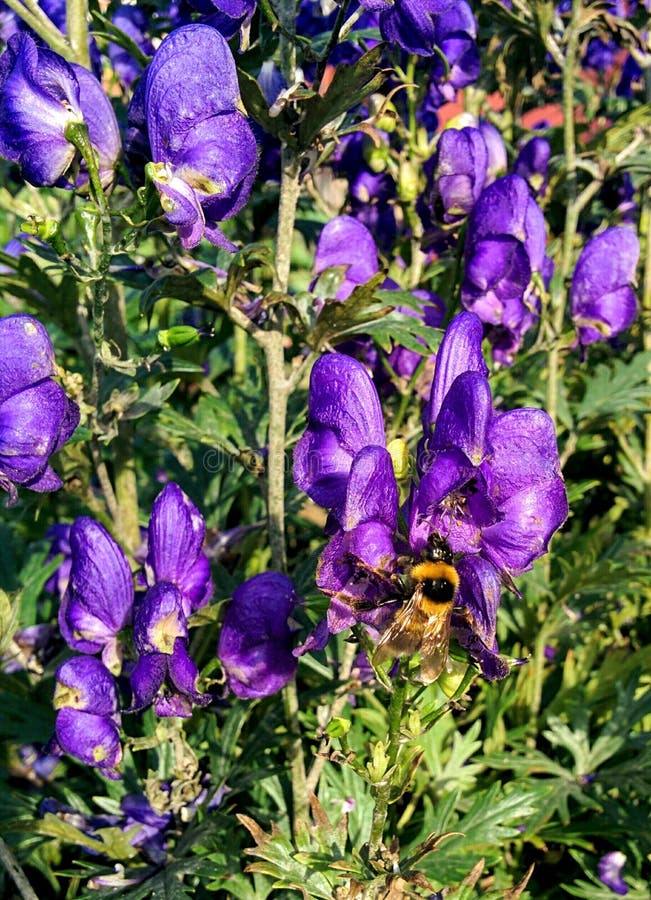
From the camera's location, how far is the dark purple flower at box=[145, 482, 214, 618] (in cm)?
120

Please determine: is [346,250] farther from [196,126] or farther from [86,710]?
[86,710]

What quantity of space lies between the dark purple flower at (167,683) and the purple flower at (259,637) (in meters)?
0.09

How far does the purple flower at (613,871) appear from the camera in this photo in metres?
1.70

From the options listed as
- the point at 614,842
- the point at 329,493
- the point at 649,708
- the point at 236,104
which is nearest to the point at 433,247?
the point at 236,104

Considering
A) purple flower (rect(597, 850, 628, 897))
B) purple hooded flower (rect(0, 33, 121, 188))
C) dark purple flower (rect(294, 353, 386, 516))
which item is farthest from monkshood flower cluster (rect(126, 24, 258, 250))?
purple flower (rect(597, 850, 628, 897))

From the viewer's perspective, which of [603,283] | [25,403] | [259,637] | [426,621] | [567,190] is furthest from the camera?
[567,190]

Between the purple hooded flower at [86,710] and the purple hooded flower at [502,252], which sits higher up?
the purple hooded flower at [502,252]

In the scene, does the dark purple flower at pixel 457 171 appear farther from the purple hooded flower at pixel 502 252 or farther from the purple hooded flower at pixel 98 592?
the purple hooded flower at pixel 98 592

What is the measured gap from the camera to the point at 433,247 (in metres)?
1.68

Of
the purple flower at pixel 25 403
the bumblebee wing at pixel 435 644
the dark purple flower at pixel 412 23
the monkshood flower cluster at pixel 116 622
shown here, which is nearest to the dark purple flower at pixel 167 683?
the monkshood flower cluster at pixel 116 622

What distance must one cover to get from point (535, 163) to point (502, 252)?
582 mm

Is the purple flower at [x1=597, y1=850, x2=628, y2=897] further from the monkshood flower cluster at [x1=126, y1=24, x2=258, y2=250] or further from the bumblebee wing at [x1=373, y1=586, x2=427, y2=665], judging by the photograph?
the monkshood flower cluster at [x1=126, y1=24, x2=258, y2=250]

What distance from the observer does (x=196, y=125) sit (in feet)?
3.27

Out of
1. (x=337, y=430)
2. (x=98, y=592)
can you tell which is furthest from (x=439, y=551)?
(x=98, y=592)
